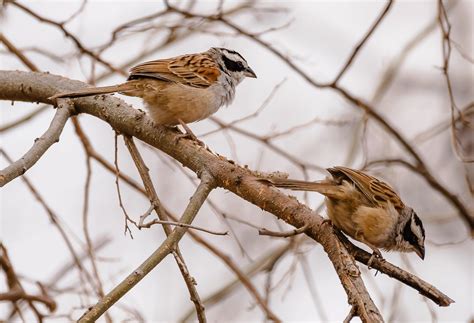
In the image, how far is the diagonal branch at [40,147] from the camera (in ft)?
10.8

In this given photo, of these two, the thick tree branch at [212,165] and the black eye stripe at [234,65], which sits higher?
the black eye stripe at [234,65]

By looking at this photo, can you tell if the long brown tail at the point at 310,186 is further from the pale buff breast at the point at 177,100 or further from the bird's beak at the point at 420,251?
the pale buff breast at the point at 177,100

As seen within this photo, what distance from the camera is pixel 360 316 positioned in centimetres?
327

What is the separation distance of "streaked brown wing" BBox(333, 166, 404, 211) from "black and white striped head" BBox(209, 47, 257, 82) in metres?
1.16

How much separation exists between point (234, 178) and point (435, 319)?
190cm

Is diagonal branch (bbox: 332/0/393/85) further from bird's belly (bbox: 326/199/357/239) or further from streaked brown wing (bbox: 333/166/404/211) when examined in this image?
bird's belly (bbox: 326/199/357/239)

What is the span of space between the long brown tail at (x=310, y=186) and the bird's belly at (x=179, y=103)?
901 millimetres

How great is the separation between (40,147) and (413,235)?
2685mm

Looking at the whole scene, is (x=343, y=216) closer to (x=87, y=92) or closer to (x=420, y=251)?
(x=420, y=251)

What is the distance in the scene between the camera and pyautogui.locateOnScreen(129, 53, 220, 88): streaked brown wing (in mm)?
5199

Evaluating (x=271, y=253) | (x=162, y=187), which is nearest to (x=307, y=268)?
(x=271, y=253)

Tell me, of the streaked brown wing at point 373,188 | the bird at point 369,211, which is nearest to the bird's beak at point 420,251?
the bird at point 369,211

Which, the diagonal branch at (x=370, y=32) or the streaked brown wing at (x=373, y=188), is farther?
the streaked brown wing at (x=373, y=188)

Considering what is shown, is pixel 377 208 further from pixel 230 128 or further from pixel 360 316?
pixel 360 316
